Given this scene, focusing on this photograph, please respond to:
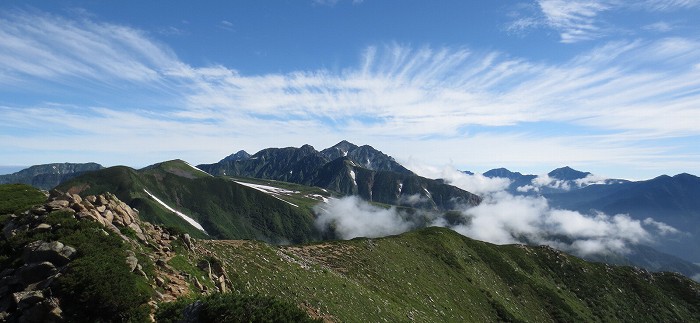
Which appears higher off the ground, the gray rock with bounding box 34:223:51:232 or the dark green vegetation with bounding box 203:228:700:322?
the gray rock with bounding box 34:223:51:232

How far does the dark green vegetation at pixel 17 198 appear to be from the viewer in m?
32.1

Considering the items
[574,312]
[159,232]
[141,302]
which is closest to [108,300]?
[141,302]

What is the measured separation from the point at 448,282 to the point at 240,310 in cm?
6412

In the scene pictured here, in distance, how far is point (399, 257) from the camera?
75.2 metres

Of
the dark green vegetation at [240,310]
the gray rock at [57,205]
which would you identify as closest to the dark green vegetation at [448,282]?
the gray rock at [57,205]

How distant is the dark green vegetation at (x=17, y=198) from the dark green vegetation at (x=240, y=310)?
73.1ft

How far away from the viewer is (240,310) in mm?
17328

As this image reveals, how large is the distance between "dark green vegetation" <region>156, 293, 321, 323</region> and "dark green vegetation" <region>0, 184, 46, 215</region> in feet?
73.1

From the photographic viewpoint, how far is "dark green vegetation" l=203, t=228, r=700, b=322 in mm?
39438

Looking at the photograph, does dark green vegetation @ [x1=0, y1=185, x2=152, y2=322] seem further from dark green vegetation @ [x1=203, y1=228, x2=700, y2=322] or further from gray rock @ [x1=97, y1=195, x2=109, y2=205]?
dark green vegetation @ [x1=203, y1=228, x2=700, y2=322]

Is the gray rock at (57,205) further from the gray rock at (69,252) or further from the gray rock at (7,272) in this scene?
the gray rock at (69,252)

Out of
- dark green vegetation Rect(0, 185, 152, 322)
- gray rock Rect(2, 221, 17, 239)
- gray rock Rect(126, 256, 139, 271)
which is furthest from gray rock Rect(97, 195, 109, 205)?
gray rock Rect(126, 256, 139, 271)

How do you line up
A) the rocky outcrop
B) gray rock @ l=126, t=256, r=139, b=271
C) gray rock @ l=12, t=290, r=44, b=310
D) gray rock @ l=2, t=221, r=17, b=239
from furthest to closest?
gray rock @ l=2, t=221, r=17, b=239 → gray rock @ l=126, t=256, r=139, b=271 → gray rock @ l=12, t=290, r=44, b=310 → the rocky outcrop

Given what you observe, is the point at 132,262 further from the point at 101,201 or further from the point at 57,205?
the point at 101,201
